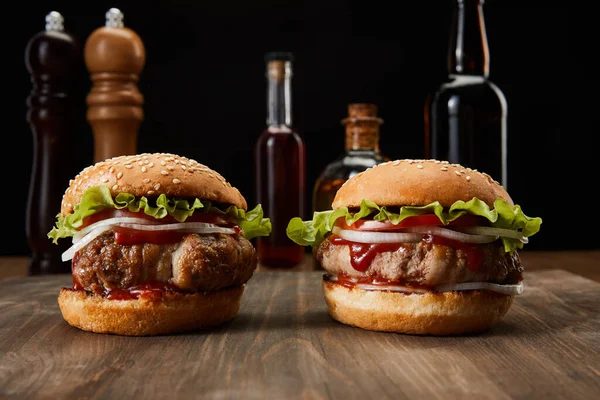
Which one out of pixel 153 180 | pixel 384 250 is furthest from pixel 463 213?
pixel 153 180

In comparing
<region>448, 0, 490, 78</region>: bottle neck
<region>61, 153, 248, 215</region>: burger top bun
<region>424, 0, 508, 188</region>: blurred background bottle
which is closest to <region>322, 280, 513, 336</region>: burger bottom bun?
<region>61, 153, 248, 215</region>: burger top bun

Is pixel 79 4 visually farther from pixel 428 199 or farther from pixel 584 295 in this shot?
pixel 584 295

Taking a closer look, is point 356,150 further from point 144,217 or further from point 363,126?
point 144,217

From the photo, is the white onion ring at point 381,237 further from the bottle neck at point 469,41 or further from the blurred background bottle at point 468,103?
the bottle neck at point 469,41

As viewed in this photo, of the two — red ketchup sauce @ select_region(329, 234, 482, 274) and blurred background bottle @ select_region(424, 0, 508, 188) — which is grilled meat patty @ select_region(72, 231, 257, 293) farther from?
blurred background bottle @ select_region(424, 0, 508, 188)

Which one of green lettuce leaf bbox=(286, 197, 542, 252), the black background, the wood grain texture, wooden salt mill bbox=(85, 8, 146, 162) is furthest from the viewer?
the black background

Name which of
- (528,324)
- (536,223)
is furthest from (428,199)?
(528,324)
